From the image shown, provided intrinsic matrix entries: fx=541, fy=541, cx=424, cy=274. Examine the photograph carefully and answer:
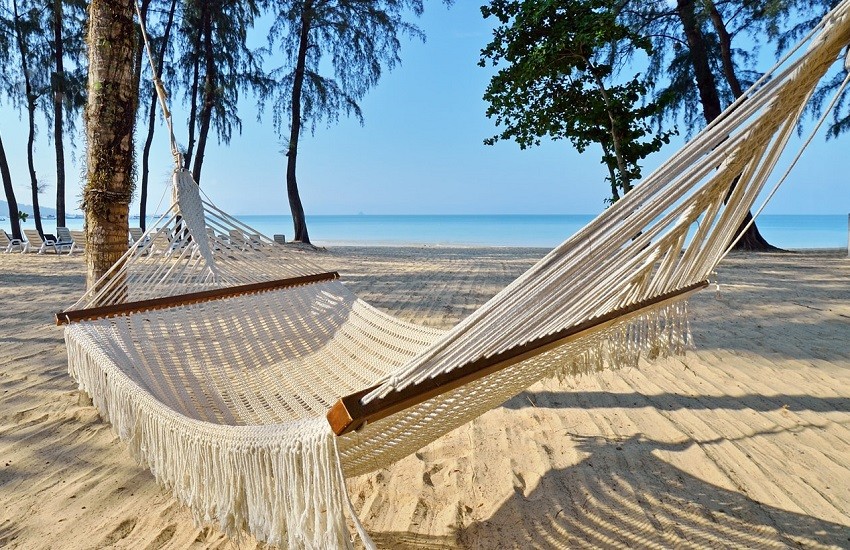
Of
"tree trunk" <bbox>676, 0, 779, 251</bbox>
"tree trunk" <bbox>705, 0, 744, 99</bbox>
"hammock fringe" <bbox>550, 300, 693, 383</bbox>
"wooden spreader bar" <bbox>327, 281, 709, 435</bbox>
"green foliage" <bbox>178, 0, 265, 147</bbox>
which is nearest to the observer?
"wooden spreader bar" <bbox>327, 281, 709, 435</bbox>

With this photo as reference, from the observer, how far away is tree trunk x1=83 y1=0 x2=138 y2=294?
199 centimetres

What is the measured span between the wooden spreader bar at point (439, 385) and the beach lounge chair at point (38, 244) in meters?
9.34

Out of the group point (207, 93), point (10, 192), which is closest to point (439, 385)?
point (207, 93)

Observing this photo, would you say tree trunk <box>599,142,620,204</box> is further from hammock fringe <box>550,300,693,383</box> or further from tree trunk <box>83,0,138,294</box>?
tree trunk <box>83,0,138,294</box>

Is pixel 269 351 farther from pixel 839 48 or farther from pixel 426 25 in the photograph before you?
pixel 426 25

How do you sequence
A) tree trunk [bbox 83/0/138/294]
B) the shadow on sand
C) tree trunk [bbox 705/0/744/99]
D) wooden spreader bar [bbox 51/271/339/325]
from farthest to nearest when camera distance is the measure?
tree trunk [bbox 705/0/744/99], tree trunk [bbox 83/0/138/294], wooden spreader bar [bbox 51/271/339/325], the shadow on sand

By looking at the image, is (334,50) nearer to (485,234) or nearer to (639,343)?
(639,343)

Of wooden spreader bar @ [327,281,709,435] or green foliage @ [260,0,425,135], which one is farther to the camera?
green foliage @ [260,0,425,135]

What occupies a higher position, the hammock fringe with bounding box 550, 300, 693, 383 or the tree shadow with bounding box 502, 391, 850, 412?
the hammock fringe with bounding box 550, 300, 693, 383

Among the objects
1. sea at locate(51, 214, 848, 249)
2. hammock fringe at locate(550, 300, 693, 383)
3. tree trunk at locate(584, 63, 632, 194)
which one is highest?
tree trunk at locate(584, 63, 632, 194)

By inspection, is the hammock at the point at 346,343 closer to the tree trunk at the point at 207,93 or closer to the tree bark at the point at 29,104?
the tree trunk at the point at 207,93

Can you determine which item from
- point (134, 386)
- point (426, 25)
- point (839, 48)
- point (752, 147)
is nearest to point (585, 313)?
point (752, 147)

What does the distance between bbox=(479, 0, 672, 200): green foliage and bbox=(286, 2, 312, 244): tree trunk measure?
4.88 metres

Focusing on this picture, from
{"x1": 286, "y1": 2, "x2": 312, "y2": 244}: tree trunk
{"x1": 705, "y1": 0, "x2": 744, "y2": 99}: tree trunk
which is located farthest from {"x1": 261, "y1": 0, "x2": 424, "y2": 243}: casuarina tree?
{"x1": 705, "y1": 0, "x2": 744, "y2": 99}: tree trunk
